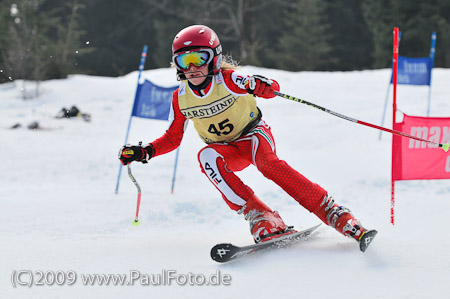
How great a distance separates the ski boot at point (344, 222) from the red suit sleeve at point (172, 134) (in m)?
1.05

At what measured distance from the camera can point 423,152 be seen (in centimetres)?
351

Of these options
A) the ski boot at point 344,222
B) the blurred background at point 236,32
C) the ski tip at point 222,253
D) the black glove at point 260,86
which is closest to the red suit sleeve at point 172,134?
the black glove at point 260,86

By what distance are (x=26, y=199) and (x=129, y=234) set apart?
2179 millimetres

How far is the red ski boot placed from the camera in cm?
282

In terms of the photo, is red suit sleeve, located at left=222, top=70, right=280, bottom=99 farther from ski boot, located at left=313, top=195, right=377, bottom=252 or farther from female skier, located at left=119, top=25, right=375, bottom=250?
ski boot, located at left=313, top=195, right=377, bottom=252

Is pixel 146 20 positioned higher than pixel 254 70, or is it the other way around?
pixel 146 20

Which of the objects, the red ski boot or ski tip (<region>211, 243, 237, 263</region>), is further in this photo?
the red ski boot

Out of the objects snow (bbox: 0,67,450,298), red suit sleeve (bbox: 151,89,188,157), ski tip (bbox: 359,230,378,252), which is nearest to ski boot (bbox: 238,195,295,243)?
snow (bbox: 0,67,450,298)

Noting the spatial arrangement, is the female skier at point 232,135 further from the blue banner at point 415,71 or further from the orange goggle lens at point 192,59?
the blue banner at point 415,71

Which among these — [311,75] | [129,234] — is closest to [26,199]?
[129,234]

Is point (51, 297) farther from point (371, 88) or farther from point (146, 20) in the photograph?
point (146, 20)

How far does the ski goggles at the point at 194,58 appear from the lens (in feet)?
9.95

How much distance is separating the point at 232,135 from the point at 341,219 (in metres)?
0.87

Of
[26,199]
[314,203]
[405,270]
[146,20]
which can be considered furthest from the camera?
[146,20]
